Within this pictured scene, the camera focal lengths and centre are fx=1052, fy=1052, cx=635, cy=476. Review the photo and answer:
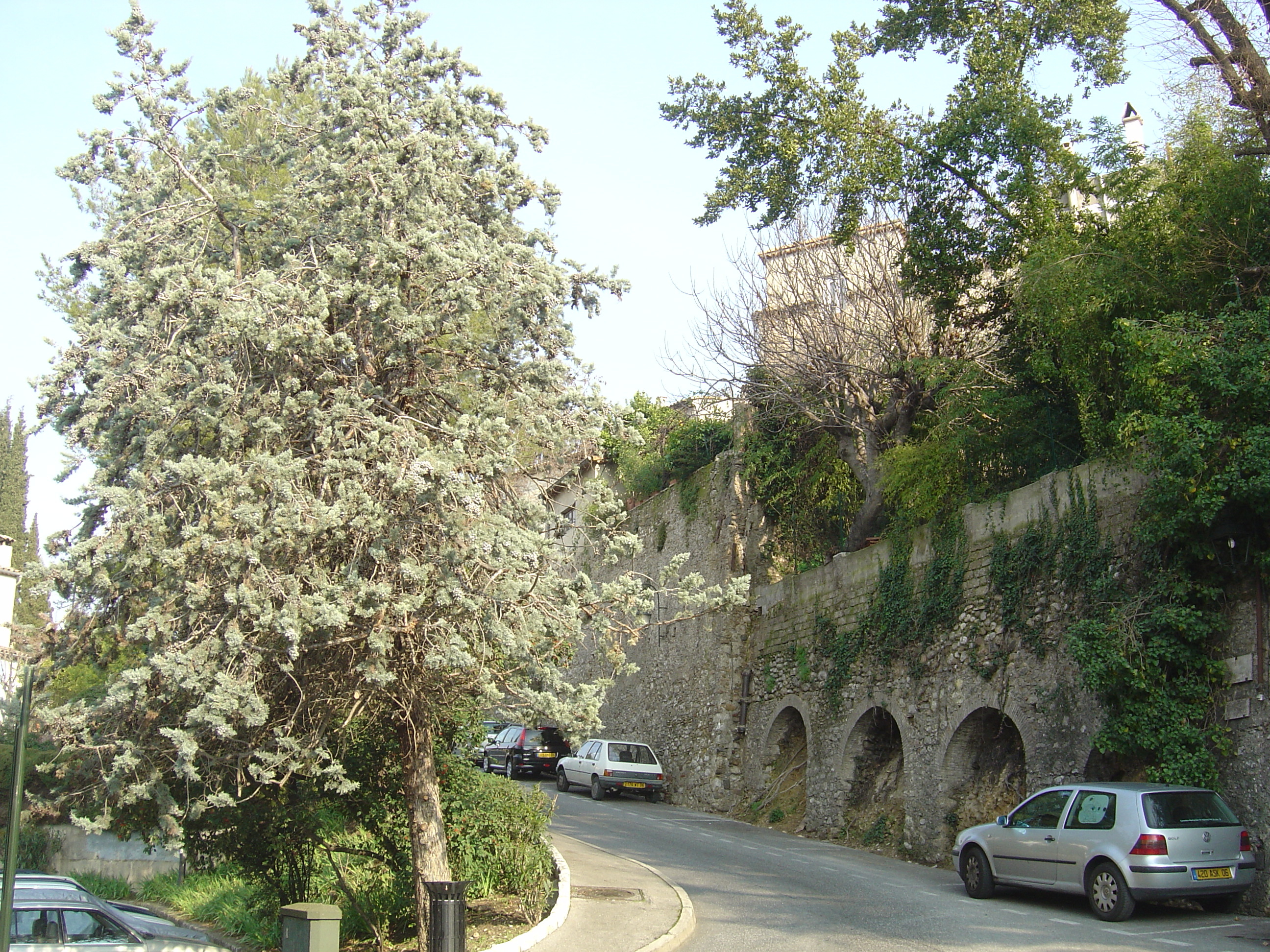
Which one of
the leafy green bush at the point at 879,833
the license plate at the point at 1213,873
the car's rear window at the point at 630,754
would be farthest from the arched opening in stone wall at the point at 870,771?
the license plate at the point at 1213,873

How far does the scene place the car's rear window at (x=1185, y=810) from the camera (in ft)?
33.0

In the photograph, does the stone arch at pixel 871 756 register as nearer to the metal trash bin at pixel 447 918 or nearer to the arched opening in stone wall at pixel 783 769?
the arched opening in stone wall at pixel 783 769

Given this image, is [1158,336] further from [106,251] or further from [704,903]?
[106,251]

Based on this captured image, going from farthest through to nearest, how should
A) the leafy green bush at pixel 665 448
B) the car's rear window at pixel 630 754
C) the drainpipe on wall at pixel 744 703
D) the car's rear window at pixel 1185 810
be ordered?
the leafy green bush at pixel 665 448 → the car's rear window at pixel 630 754 → the drainpipe on wall at pixel 744 703 → the car's rear window at pixel 1185 810

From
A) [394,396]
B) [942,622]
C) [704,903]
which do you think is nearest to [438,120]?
[394,396]

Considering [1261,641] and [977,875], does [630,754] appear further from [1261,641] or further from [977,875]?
[1261,641]

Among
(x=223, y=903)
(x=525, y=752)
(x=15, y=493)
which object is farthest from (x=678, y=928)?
(x=15, y=493)

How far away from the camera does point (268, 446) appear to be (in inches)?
373

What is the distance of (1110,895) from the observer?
33.8 feet

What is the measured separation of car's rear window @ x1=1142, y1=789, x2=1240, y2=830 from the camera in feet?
33.0

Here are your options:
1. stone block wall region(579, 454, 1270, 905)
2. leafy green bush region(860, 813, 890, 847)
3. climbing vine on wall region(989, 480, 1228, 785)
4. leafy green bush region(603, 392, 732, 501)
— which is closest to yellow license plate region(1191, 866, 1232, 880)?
stone block wall region(579, 454, 1270, 905)

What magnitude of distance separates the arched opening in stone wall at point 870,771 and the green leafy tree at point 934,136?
7589mm

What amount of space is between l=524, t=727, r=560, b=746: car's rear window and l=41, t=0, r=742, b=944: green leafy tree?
17.2m

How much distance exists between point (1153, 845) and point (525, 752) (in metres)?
19.7
